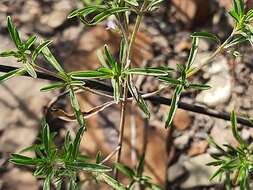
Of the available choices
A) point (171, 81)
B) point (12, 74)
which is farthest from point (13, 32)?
point (171, 81)

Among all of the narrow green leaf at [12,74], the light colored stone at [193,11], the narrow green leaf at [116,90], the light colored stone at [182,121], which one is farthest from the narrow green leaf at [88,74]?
the light colored stone at [193,11]

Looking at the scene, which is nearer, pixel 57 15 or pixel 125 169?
pixel 125 169

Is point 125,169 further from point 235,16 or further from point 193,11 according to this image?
point 193,11

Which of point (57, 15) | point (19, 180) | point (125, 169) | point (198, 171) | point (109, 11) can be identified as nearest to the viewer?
point (109, 11)

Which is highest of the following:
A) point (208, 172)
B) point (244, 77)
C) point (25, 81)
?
point (244, 77)

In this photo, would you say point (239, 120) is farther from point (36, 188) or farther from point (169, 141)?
point (36, 188)

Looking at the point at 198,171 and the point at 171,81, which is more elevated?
the point at 171,81

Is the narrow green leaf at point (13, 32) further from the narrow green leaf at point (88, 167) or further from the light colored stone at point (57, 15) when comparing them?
the light colored stone at point (57, 15)

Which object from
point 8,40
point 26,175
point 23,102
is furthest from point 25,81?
point 26,175

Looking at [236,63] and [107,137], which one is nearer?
[107,137]

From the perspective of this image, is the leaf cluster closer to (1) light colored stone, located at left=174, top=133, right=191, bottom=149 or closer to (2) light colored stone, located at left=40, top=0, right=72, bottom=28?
(1) light colored stone, located at left=174, top=133, right=191, bottom=149

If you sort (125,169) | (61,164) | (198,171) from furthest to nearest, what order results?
(198,171) < (125,169) < (61,164)
